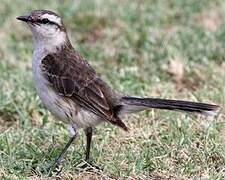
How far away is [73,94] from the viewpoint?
7.22 m

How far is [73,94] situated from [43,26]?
2.55 feet

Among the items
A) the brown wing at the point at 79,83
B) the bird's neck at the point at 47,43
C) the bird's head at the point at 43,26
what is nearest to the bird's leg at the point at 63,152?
the brown wing at the point at 79,83

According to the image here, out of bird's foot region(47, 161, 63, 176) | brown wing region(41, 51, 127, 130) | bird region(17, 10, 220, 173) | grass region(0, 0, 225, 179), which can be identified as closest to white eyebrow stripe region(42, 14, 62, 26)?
bird region(17, 10, 220, 173)

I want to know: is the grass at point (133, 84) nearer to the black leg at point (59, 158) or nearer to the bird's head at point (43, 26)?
the black leg at point (59, 158)

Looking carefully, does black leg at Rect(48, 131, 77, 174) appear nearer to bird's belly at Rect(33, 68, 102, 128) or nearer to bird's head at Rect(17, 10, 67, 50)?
bird's belly at Rect(33, 68, 102, 128)

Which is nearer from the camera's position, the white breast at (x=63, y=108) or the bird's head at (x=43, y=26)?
the white breast at (x=63, y=108)

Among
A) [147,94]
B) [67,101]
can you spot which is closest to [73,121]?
[67,101]

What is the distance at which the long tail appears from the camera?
703 centimetres

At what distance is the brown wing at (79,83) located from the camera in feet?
23.5

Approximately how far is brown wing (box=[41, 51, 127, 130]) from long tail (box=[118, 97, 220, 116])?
19cm

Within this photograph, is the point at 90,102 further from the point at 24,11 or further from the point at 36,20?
the point at 24,11

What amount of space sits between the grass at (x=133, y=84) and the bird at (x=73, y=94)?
419 mm

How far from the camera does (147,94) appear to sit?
9398 mm

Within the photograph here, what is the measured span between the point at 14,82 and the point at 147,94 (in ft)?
5.48
